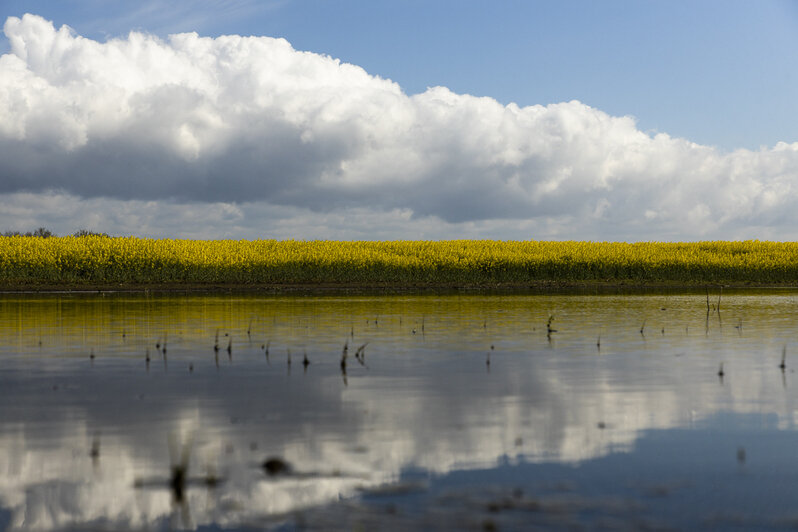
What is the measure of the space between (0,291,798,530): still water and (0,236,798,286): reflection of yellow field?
37515 mm

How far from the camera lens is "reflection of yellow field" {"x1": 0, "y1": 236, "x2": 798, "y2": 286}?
58.1 m

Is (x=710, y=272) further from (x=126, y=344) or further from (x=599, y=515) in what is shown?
(x=599, y=515)

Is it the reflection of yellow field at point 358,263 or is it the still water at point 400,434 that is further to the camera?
the reflection of yellow field at point 358,263

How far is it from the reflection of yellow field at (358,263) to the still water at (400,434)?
3751 centimetres

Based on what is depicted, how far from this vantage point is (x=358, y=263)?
5997cm

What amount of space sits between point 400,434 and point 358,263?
1975 inches

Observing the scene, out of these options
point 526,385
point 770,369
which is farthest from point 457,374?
point 770,369

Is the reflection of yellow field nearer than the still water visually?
No

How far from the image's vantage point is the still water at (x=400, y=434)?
6.98 meters

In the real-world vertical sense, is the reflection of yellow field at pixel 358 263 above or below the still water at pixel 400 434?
above

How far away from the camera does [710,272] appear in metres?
65.5

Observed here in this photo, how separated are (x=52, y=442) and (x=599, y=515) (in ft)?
20.4

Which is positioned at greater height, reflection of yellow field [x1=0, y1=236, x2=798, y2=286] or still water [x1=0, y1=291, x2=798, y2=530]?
reflection of yellow field [x1=0, y1=236, x2=798, y2=286]

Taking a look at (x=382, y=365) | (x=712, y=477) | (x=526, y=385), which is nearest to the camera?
(x=712, y=477)
